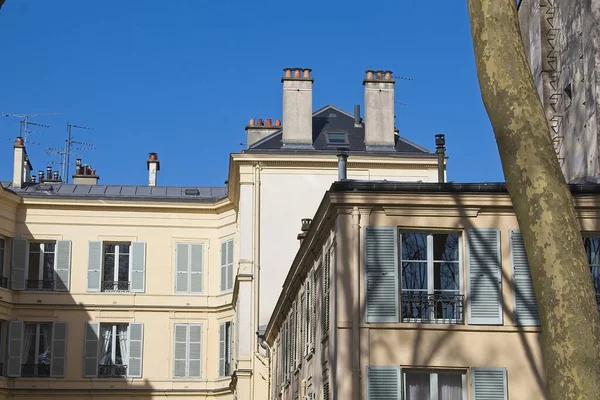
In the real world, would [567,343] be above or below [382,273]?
below

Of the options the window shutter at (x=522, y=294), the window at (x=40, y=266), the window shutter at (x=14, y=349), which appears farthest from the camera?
the window at (x=40, y=266)

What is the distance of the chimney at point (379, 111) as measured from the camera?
3825cm

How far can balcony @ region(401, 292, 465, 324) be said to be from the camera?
19312 millimetres

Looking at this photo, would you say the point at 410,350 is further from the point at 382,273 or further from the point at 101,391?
the point at 101,391

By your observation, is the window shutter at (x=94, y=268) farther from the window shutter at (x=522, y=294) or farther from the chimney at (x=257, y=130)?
the window shutter at (x=522, y=294)

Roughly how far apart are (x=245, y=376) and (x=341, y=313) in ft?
62.2

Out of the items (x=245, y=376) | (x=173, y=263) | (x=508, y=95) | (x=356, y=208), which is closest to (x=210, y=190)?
Answer: (x=173, y=263)

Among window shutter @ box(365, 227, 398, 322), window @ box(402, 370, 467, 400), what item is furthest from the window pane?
window @ box(402, 370, 467, 400)

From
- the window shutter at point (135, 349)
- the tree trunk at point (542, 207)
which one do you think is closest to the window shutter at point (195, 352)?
the window shutter at point (135, 349)

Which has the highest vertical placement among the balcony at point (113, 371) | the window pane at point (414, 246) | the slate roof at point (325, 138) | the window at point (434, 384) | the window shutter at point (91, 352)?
the slate roof at point (325, 138)

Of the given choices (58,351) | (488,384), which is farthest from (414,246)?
(58,351)

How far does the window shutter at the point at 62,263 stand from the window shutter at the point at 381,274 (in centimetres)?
2531

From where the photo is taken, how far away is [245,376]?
37.5m

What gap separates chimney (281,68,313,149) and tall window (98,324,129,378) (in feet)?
32.9
